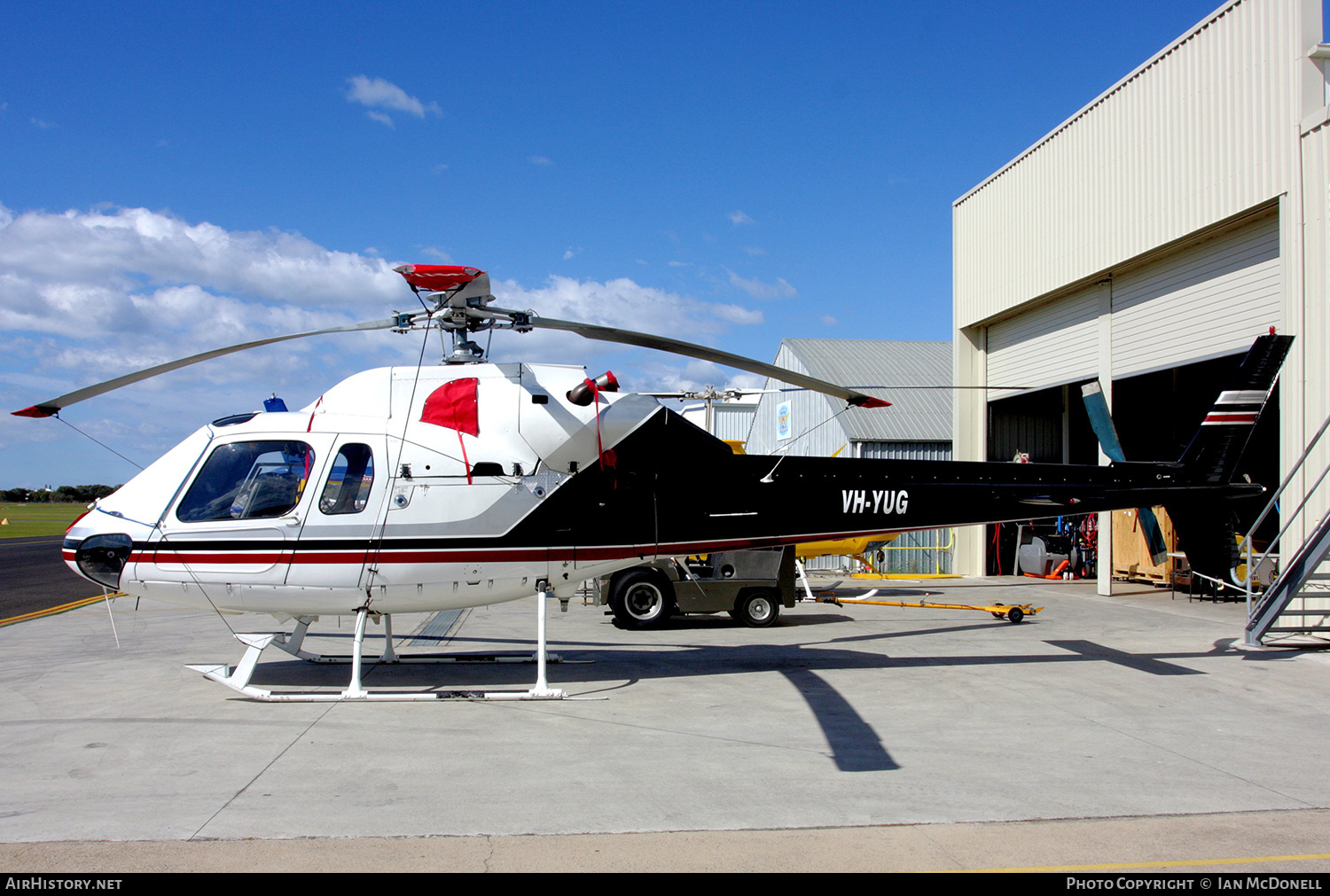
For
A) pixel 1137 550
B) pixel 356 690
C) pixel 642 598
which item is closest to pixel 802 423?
pixel 1137 550

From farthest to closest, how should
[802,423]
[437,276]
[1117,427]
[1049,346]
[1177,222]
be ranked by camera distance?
[802,423]
[1117,427]
[1049,346]
[1177,222]
[437,276]

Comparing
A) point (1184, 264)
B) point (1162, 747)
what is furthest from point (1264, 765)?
point (1184, 264)

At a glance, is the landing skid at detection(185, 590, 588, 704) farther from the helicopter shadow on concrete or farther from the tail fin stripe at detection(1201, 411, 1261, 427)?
the tail fin stripe at detection(1201, 411, 1261, 427)

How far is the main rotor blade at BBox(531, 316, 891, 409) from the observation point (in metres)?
7.48

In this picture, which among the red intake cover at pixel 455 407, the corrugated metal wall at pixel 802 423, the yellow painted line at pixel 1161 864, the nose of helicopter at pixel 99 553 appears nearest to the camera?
the yellow painted line at pixel 1161 864

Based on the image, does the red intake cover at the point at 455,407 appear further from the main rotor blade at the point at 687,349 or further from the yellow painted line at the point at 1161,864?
the yellow painted line at the point at 1161,864

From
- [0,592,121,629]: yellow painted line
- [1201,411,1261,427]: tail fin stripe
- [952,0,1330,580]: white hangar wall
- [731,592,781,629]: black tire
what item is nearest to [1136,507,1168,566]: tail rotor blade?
[952,0,1330,580]: white hangar wall

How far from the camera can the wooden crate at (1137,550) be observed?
59.3 ft

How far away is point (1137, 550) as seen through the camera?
61.8ft

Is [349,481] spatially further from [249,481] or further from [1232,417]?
[1232,417]

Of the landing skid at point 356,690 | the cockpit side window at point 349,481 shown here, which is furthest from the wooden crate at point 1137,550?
the cockpit side window at point 349,481

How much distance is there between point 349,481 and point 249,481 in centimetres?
97

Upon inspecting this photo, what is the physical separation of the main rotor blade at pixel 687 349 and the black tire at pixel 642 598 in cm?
533
